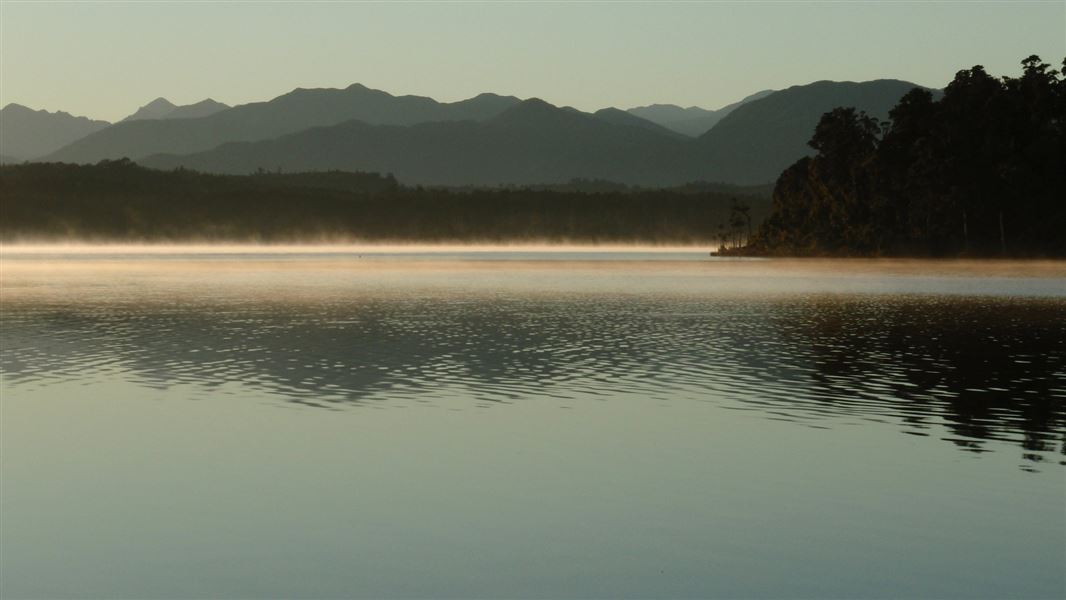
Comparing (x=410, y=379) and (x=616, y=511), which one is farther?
(x=410, y=379)

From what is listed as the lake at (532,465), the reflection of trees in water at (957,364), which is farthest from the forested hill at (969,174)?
the lake at (532,465)

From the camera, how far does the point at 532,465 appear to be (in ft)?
71.5

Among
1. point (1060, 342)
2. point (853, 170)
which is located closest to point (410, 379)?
point (1060, 342)

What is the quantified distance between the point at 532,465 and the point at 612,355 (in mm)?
20240

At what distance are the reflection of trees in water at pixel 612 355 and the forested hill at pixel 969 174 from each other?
80.6 meters

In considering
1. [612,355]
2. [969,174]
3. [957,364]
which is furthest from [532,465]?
[969,174]

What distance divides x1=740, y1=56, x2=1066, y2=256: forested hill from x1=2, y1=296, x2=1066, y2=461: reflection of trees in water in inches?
3174

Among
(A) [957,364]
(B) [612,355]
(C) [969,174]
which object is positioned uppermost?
(C) [969,174]

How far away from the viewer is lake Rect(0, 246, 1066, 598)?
15.0m

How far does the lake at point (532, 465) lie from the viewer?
49.2ft

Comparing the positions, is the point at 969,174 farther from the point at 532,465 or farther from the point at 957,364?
the point at 532,465

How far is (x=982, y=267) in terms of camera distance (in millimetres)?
141125

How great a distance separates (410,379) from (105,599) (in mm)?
20770

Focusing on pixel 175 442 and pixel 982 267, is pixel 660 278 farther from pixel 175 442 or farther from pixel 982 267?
pixel 175 442
